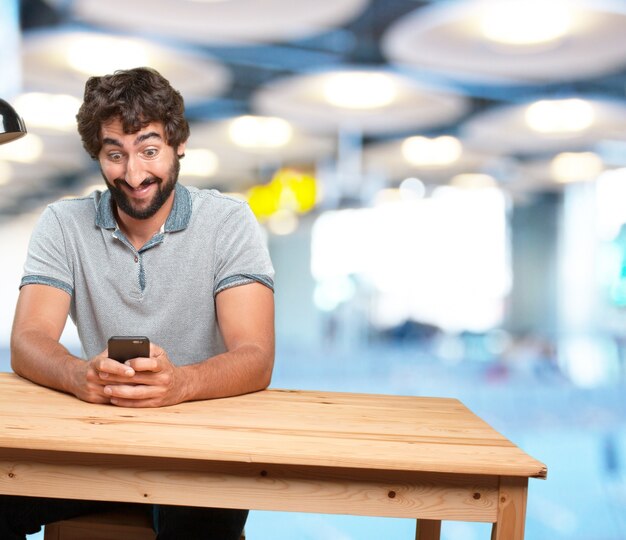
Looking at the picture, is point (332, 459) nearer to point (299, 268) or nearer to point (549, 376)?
point (299, 268)

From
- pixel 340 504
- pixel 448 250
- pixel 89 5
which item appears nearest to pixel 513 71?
pixel 448 250

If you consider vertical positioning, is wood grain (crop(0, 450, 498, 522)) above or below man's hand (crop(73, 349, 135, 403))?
below

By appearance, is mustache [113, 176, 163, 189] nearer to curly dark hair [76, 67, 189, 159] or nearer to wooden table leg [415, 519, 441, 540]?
curly dark hair [76, 67, 189, 159]

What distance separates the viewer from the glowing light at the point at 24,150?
27.8 ft

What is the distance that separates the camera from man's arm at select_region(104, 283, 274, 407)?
1.25 meters

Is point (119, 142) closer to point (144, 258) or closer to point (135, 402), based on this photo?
point (144, 258)

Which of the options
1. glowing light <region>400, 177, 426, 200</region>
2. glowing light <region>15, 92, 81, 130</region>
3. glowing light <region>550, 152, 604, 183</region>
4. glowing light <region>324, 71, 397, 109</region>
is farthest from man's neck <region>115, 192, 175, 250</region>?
glowing light <region>550, 152, 604, 183</region>

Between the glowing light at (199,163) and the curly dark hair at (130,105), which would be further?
the glowing light at (199,163)

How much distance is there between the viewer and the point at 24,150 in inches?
352

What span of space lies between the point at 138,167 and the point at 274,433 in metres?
0.72

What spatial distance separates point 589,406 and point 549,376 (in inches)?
30.4

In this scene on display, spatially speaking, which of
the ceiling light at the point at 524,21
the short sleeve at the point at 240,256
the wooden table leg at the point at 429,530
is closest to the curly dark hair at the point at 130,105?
the short sleeve at the point at 240,256

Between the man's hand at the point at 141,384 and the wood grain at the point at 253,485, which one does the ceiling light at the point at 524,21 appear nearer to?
the man's hand at the point at 141,384

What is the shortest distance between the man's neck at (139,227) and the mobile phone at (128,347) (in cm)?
43
